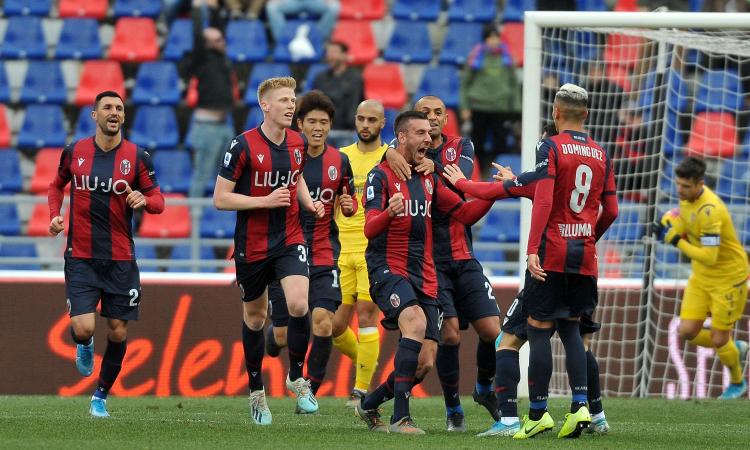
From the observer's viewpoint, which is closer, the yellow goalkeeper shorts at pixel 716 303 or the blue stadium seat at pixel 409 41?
the yellow goalkeeper shorts at pixel 716 303

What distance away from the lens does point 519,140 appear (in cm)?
1575

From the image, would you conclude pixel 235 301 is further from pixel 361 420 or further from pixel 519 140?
pixel 519 140

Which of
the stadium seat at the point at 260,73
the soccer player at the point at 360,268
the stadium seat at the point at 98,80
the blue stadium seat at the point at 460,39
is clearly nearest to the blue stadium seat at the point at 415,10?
the blue stadium seat at the point at 460,39

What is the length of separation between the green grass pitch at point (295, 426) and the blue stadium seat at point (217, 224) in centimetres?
367

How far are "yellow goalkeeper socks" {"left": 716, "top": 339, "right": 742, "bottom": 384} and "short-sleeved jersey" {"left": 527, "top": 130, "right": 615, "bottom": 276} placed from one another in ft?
14.6

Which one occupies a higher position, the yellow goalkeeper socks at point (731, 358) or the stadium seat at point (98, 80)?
the stadium seat at point (98, 80)

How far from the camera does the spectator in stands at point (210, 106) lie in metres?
15.3

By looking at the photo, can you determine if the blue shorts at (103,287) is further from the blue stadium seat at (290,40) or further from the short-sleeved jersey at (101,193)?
the blue stadium seat at (290,40)

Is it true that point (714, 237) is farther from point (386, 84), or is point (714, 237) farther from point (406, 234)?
point (386, 84)

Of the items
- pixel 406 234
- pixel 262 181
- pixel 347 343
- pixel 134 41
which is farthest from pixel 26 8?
pixel 406 234

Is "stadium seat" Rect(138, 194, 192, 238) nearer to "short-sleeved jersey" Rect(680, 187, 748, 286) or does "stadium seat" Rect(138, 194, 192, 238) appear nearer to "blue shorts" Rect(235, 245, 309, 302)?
"short-sleeved jersey" Rect(680, 187, 748, 286)

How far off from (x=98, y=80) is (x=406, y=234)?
9.06 m

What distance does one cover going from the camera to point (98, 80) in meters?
16.5

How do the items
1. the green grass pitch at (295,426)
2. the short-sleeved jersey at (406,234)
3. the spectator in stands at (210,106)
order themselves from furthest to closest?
the spectator in stands at (210,106)
the short-sleeved jersey at (406,234)
the green grass pitch at (295,426)
